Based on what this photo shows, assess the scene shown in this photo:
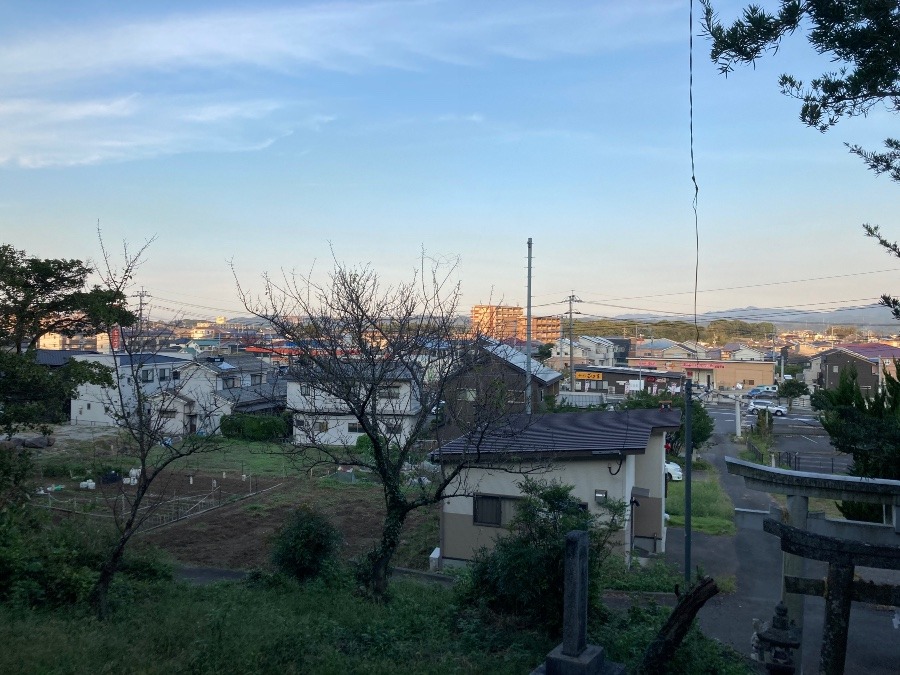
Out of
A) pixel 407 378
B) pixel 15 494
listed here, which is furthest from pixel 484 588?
pixel 15 494

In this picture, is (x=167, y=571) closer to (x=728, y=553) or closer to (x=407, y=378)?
(x=407, y=378)

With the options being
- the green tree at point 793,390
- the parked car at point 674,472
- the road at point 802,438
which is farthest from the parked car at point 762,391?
the parked car at point 674,472

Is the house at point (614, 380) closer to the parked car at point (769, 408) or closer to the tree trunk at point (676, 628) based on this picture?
the parked car at point (769, 408)

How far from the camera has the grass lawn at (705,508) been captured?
47.2 feet

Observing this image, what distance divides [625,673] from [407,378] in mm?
4636

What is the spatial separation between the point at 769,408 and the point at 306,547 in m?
31.7

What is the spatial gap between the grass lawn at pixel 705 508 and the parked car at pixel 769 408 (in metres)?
14.4

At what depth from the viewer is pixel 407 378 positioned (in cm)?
823

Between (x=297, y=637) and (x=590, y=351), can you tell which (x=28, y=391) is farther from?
(x=590, y=351)

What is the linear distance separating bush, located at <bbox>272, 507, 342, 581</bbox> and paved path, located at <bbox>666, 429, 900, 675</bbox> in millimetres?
5216

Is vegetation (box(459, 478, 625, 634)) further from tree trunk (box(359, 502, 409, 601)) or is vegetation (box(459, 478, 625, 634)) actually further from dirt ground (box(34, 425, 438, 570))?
dirt ground (box(34, 425, 438, 570))

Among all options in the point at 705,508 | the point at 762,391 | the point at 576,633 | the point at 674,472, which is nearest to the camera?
the point at 576,633

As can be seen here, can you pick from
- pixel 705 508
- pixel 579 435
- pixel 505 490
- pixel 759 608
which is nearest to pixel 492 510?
pixel 505 490

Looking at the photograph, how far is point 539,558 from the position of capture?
18.6 ft
